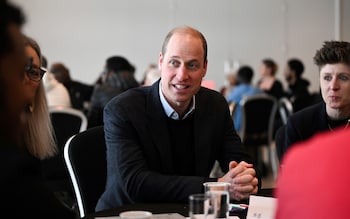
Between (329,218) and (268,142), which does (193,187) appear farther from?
(268,142)

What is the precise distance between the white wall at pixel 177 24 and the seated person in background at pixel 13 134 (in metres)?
9.02

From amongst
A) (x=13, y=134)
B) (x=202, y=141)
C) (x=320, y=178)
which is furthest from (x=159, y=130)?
(x=320, y=178)

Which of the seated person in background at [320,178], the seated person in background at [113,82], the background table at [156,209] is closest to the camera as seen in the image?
the seated person in background at [320,178]

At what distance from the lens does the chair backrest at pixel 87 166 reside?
2.35m

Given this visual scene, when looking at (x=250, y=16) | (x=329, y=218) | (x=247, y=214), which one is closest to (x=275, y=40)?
(x=250, y=16)

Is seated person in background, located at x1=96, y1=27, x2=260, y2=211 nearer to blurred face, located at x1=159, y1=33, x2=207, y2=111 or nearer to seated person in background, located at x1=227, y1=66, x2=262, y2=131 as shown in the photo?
blurred face, located at x1=159, y1=33, x2=207, y2=111

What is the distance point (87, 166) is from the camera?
7.97 feet

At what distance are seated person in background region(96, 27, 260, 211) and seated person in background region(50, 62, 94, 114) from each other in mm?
3575

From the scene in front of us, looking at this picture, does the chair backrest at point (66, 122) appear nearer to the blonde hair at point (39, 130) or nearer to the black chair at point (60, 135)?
the black chair at point (60, 135)

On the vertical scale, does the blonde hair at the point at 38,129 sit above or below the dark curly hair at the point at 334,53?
below

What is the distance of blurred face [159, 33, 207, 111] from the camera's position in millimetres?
2415

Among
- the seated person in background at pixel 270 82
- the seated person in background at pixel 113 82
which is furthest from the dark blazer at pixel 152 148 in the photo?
the seated person in background at pixel 270 82

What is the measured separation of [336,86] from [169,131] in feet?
2.89

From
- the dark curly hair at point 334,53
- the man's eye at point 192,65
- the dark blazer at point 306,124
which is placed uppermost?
the dark curly hair at point 334,53
